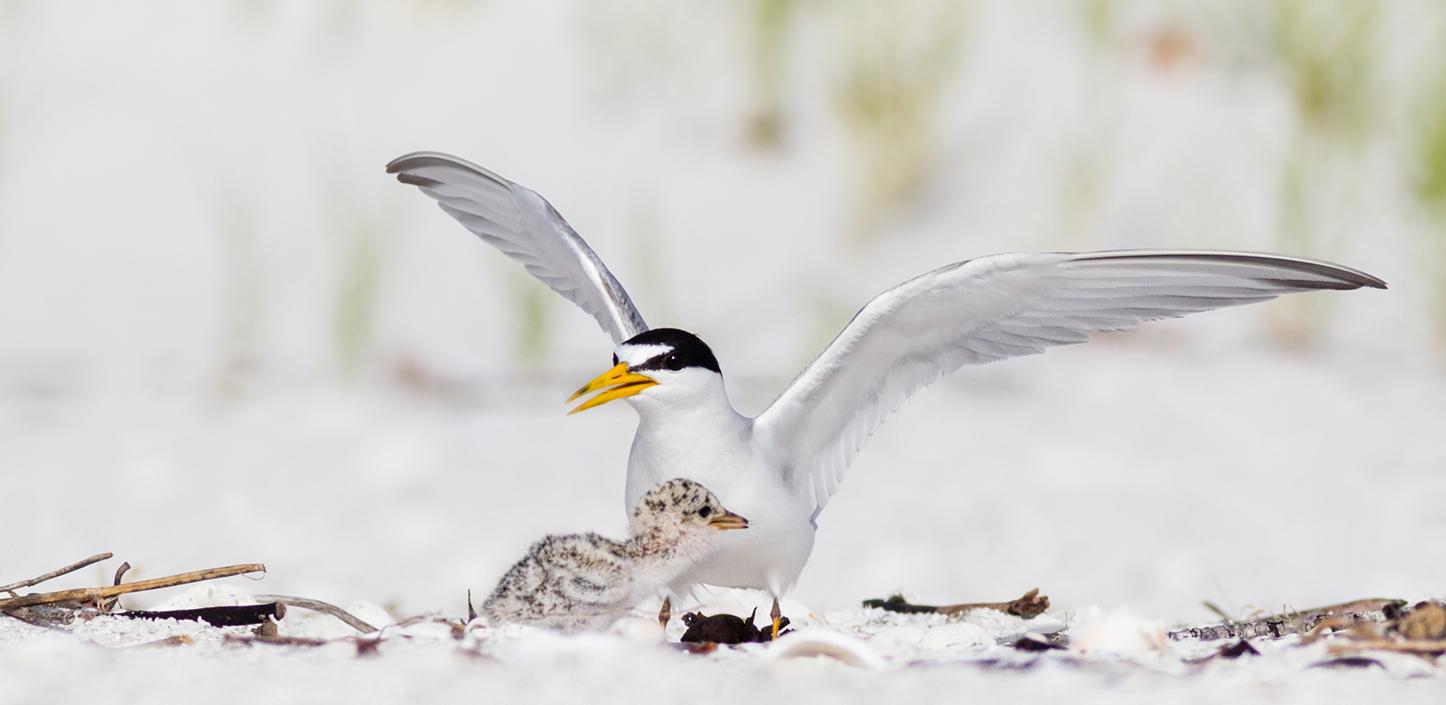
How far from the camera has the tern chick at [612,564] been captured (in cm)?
290

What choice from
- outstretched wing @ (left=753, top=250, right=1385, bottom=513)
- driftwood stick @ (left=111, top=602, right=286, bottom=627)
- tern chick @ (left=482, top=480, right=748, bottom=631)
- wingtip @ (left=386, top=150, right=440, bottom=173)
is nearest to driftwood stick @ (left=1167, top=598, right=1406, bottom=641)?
outstretched wing @ (left=753, top=250, right=1385, bottom=513)

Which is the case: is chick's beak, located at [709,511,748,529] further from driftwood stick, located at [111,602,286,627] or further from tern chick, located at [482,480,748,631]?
driftwood stick, located at [111,602,286,627]

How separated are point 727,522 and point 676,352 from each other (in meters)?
0.31

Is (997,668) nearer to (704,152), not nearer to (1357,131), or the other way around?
(1357,131)

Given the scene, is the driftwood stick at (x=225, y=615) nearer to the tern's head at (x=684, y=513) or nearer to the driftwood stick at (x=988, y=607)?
the tern's head at (x=684, y=513)

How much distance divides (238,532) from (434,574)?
683 mm

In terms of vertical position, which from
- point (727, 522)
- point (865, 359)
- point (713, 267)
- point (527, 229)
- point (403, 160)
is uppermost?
point (713, 267)

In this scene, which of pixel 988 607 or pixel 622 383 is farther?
pixel 988 607

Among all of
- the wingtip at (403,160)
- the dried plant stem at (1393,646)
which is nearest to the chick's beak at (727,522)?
the dried plant stem at (1393,646)

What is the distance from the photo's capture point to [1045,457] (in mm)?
5812

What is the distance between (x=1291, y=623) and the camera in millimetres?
3084

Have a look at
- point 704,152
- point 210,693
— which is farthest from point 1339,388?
point 210,693

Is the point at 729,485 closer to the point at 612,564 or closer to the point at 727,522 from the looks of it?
the point at 727,522

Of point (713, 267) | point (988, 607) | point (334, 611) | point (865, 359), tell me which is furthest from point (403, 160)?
point (713, 267)
